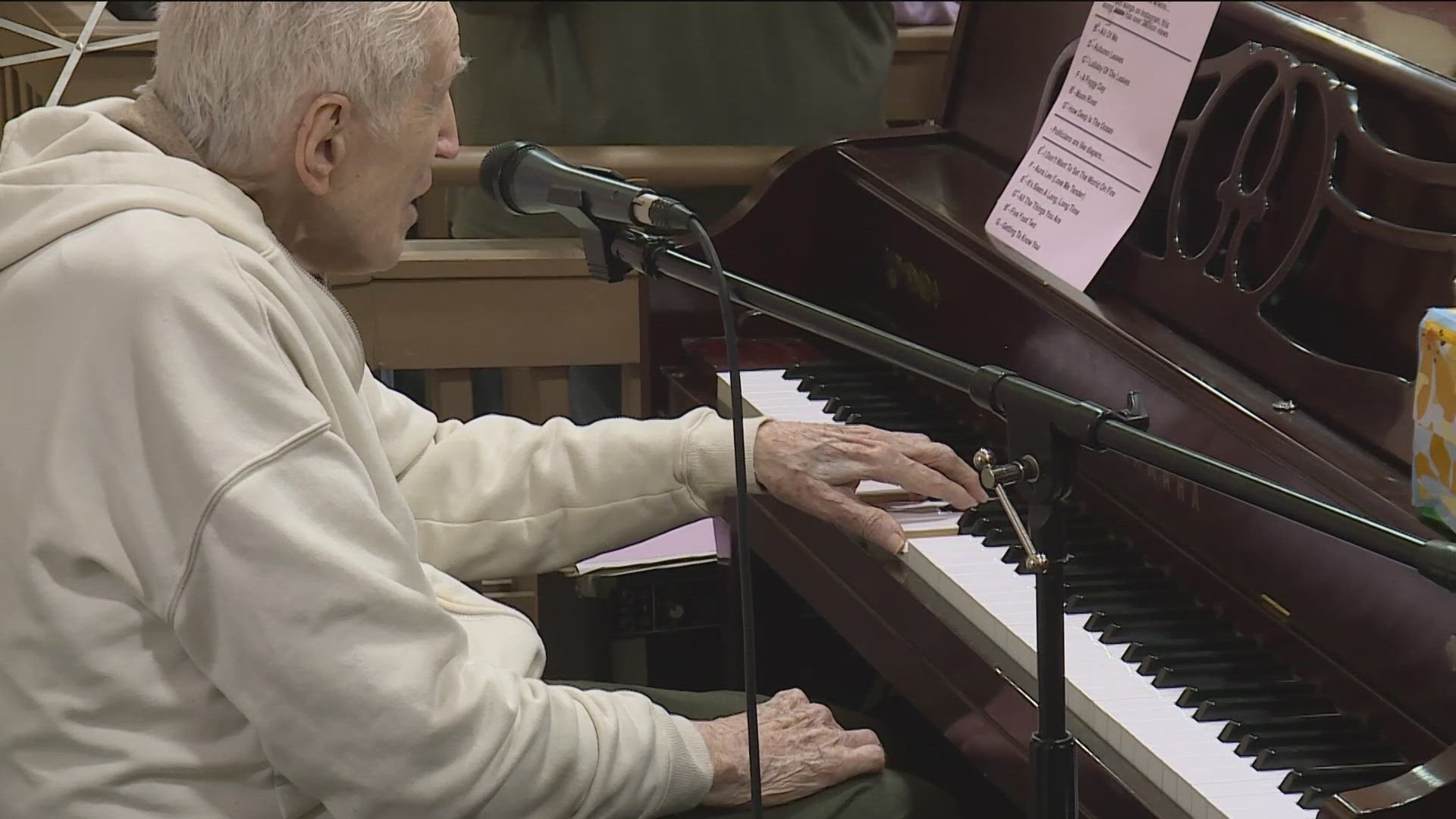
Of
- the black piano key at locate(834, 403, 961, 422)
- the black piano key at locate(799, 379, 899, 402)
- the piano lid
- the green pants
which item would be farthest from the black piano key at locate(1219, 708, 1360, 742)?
the black piano key at locate(799, 379, 899, 402)

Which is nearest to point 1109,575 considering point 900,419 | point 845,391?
point 900,419

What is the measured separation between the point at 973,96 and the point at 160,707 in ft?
5.09

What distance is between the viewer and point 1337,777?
4.50 feet

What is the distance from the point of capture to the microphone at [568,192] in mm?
1414

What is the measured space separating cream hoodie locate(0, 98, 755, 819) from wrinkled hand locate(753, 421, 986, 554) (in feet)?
1.53

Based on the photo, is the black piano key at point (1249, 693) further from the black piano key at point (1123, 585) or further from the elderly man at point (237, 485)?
the elderly man at point (237, 485)

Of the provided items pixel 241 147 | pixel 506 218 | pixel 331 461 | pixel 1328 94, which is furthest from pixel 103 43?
pixel 1328 94

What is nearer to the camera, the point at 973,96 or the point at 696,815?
the point at 696,815

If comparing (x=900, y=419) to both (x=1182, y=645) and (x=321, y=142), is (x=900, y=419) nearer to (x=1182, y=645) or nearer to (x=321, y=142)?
(x=1182, y=645)

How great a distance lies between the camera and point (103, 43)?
253 centimetres

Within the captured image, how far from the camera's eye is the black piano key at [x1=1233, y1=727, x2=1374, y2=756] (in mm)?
1404

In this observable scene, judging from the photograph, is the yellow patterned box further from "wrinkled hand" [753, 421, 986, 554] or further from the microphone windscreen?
the microphone windscreen

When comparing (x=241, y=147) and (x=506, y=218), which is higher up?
(x=241, y=147)

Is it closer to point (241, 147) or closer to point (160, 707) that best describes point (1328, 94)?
point (241, 147)
